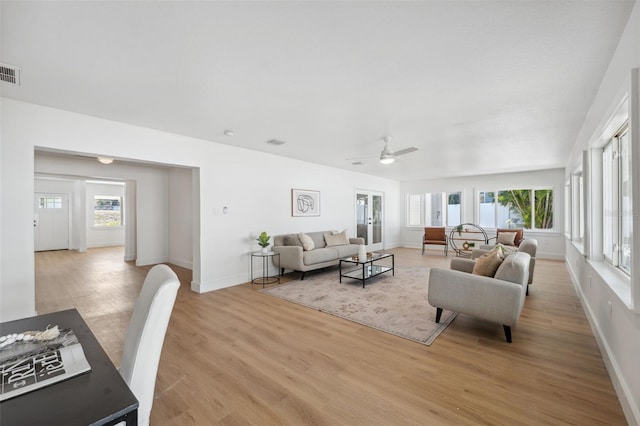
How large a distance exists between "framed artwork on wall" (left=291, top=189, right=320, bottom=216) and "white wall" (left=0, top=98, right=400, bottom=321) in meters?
0.13

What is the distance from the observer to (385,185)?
943cm

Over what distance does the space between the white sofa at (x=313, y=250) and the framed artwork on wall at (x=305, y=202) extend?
1.89 feet

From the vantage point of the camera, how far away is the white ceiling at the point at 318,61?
165 cm

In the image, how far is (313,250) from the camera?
213 inches

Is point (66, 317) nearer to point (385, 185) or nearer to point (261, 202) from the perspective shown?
point (261, 202)

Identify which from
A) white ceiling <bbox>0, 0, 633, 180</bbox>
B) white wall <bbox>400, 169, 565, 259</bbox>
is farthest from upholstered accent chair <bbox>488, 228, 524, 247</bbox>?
white ceiling <bbox>0, 0, 633, 180</bbox>

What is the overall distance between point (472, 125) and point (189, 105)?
352 centimetres

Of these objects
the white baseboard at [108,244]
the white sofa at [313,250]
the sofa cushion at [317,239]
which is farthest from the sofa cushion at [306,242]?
the white baseboard at [108,244]

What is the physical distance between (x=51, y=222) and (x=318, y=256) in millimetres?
9474

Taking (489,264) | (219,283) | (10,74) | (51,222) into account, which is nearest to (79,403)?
(10,74)

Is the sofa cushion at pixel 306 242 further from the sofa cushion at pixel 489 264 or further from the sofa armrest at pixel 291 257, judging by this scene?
the sofa cushion at pixel 489 264

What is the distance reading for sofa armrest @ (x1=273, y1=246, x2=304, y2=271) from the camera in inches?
200

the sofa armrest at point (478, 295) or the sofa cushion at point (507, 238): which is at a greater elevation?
the sofa cushion at point (507, 238)

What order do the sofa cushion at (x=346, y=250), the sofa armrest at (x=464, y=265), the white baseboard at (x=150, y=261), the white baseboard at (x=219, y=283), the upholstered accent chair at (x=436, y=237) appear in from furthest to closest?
the upholstered accent chair at (x=436, y=237), the white baseboard at (x=150, y=261), the sofa cushion at (x=346, y=250), the white baseboard at (x=219, y=283), the sofa armrest at (x=464, y=265)
